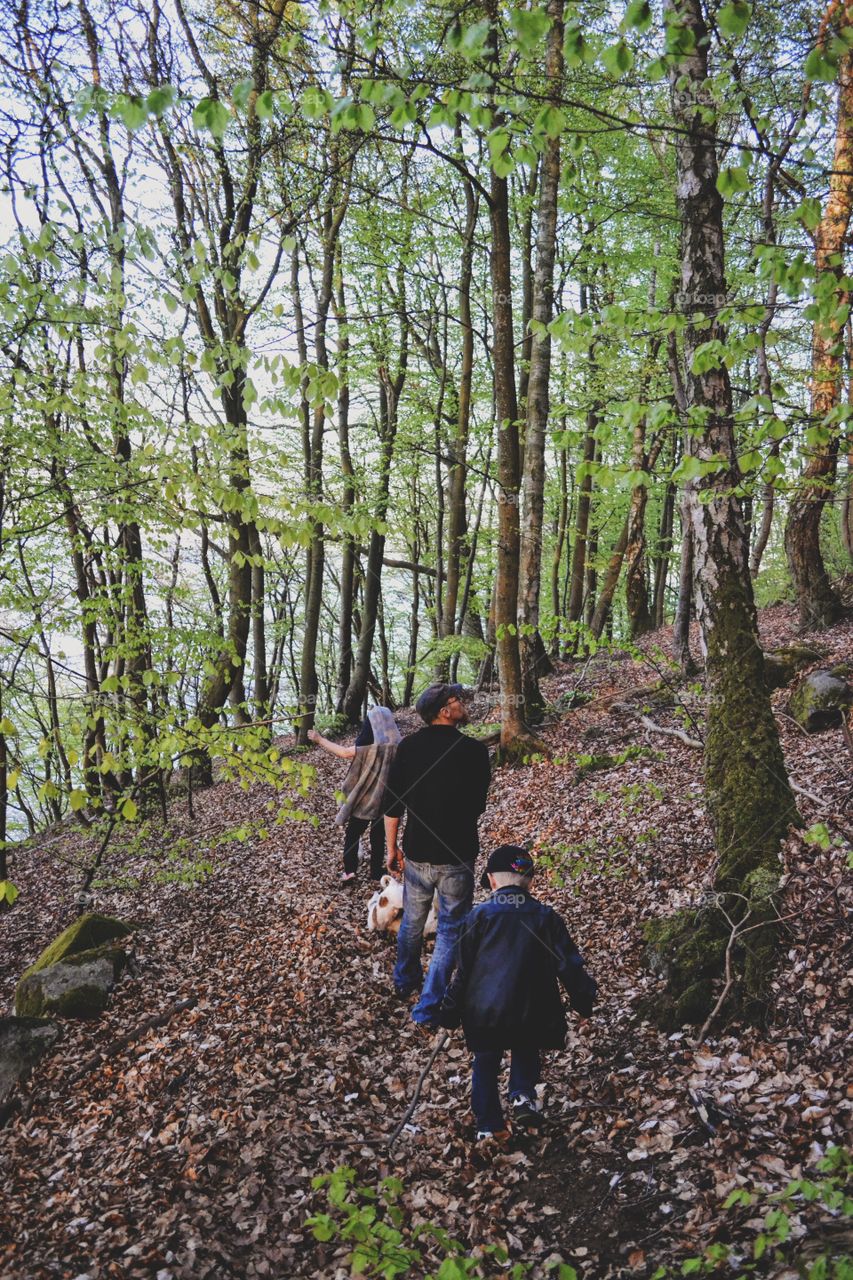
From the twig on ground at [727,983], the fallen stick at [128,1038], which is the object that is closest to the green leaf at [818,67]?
the twig on ground at [727,983]

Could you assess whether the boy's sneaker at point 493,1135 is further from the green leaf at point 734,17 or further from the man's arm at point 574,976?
the green leaf at point 734,17

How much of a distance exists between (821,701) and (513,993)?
623 cm

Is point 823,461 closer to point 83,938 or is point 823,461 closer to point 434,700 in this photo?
point 434,700

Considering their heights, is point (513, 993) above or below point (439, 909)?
above

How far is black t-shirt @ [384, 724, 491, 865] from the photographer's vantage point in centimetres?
530

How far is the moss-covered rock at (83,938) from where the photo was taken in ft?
25.1

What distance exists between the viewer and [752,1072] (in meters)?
4.09

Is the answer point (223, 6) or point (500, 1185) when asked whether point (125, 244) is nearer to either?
point (500, 1185)

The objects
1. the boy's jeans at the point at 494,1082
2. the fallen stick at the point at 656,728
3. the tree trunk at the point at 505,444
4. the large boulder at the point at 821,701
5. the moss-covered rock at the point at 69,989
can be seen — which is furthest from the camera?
the tree trunk at the point at 505,444

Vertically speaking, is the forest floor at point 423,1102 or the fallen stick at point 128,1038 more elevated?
the forest floor at point 423,1102

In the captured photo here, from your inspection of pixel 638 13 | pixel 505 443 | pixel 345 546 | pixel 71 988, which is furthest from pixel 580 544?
pixel 638 13

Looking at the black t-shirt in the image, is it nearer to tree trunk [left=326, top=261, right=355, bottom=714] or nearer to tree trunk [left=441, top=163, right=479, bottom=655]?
tree trunk [left=441, top=163, right=479, bottom=655]

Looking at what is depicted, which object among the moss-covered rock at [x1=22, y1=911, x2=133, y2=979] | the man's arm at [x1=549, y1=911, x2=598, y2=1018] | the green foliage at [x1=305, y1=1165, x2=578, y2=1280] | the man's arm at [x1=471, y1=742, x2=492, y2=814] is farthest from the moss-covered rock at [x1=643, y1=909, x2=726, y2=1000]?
the moss-covered rock at [x1=22, y1=911, x2=133, y2=979]

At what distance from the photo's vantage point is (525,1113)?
4262mm
